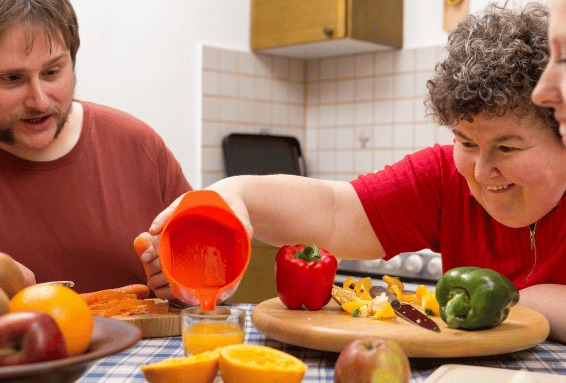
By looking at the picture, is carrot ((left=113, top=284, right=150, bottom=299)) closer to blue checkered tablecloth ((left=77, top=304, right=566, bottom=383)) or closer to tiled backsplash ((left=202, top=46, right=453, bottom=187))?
blue checkered tablecloth ((left=77, top=304, right=566, bottom=383))

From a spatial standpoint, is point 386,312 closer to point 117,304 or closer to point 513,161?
point 513,161

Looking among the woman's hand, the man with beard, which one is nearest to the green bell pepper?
the woman's hand

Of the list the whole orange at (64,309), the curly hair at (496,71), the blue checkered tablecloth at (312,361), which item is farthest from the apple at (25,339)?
the curly hair at (496,71)

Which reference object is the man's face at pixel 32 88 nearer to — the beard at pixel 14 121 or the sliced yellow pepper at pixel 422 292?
the beard at pixel 14 121

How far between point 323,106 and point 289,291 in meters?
2.41

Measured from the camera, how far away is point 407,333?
0.87 meters

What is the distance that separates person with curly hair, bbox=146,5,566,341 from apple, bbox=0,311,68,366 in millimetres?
394

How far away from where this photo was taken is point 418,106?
9.68ft

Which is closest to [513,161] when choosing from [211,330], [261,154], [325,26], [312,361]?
[312,361]

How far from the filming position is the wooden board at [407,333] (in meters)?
0.85

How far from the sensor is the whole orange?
2.16 ft

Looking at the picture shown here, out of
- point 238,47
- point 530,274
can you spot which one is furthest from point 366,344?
point 238,47

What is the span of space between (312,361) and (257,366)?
223 mm

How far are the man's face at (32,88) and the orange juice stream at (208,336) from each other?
2.85 ft
